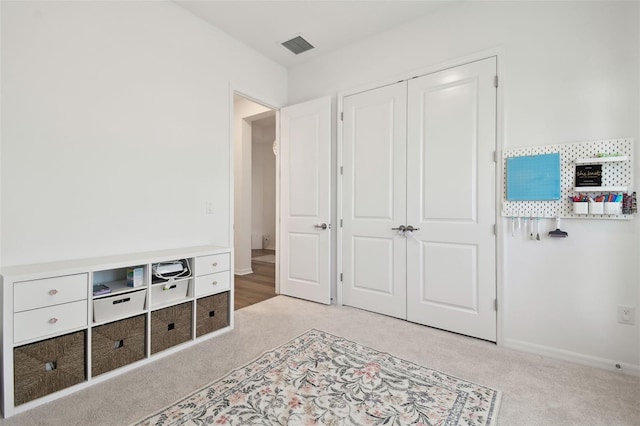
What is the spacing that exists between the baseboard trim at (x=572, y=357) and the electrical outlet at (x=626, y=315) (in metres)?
0.29

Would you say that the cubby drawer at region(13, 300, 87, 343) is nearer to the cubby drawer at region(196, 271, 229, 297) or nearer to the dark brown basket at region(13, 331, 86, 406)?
the dark brown basket at region(13, 331, 86, 406)

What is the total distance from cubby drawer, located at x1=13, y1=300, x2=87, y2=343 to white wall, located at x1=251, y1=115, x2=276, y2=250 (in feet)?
19.4

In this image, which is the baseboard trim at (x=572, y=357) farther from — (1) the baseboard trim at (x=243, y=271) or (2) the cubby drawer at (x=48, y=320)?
(1) the baseboard trim at (x=243, y=271)

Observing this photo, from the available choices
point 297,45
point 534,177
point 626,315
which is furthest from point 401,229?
point 297,45

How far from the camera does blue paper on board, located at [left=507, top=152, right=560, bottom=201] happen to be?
215 centimetres

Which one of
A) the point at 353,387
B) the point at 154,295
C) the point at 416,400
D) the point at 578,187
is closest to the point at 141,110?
the point at 154,295

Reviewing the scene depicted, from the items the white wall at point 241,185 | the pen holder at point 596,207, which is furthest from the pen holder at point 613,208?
the white wall at point 241,185

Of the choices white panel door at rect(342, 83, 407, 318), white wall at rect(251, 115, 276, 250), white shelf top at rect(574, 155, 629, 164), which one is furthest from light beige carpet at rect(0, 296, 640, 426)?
white wall at rect(251, 115, 276, 250)

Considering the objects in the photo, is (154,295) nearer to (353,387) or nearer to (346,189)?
(353,387)

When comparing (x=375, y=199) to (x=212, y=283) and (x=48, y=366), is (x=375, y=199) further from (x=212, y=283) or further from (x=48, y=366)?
(x=48, y=366)

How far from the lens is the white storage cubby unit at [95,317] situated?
5.11 ft

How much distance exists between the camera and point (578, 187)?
206 cm

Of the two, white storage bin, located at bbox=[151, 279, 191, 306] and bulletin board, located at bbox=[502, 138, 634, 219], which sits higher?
bulletin board, located at bbox=[502, 138, 634, 219]

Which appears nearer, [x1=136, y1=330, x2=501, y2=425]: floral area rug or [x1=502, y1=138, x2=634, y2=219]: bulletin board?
[x1=136, y1=330, x2=501, y2=425]: floral area rug
